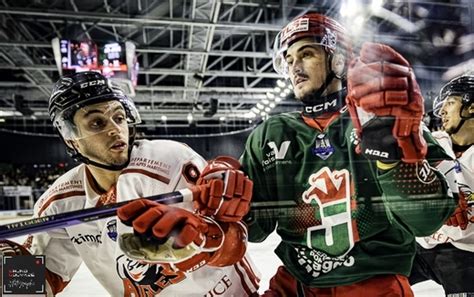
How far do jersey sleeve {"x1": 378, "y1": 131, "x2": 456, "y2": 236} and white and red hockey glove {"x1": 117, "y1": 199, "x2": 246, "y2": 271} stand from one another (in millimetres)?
307

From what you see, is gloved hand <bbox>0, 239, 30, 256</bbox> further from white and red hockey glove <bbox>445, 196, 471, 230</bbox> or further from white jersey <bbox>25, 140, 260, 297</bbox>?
white and red hockey glove <bbox>445, 196, 471, 230</bbox>

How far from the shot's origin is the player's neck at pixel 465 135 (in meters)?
1.02

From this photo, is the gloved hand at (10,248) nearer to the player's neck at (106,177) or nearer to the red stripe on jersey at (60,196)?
the red stripe on jersey at (60,196)

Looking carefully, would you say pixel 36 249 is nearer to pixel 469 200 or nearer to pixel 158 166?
pixel 158 166

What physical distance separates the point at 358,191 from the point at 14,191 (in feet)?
2.55

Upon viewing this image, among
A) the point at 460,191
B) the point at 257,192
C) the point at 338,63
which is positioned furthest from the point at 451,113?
the point at 257,192

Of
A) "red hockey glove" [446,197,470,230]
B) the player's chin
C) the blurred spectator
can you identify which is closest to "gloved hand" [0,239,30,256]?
the blurred spectator

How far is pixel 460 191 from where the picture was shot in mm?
981

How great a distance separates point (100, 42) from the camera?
97cm

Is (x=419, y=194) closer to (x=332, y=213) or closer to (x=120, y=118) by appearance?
(x=332, y=213)

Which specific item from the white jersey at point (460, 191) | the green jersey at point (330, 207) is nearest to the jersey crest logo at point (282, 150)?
the green jersey at point (330, 207)

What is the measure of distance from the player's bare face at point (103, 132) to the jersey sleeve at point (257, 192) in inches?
10.3

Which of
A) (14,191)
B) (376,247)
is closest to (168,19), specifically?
(14,191)

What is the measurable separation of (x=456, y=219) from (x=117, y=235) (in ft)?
2.61
